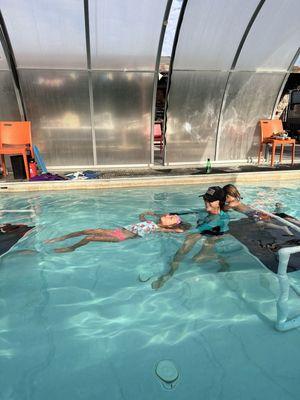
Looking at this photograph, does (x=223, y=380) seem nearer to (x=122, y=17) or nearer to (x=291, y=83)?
(x=122, y=17)

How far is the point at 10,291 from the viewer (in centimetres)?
345

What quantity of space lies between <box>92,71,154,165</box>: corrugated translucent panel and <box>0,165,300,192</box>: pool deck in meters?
0.97

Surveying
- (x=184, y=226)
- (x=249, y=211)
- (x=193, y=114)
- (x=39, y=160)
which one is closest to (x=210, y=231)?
(x=184, y=226)

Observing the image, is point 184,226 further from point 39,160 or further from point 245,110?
point 245,110

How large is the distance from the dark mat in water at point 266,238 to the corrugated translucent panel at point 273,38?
5567 millimetres

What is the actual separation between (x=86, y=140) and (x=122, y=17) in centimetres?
306

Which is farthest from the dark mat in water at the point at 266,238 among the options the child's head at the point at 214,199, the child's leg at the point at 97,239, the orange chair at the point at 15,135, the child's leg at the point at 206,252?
the orange chair at the point at 15,135

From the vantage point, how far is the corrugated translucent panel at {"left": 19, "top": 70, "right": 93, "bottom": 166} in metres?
8.09

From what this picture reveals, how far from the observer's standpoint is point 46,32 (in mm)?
7277

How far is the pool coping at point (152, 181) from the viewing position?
7109mm

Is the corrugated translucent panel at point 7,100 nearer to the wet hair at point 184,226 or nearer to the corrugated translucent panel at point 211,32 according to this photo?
the corrugated translucent panel at point 211,32

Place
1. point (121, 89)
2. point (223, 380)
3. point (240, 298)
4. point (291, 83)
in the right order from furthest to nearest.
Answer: point (291, 83)
point (121, 89)
point (240, 298)
point (223, 380)

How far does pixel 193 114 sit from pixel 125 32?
273 cm

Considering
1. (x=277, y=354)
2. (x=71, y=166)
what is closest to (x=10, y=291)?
(x=277, y=354)
